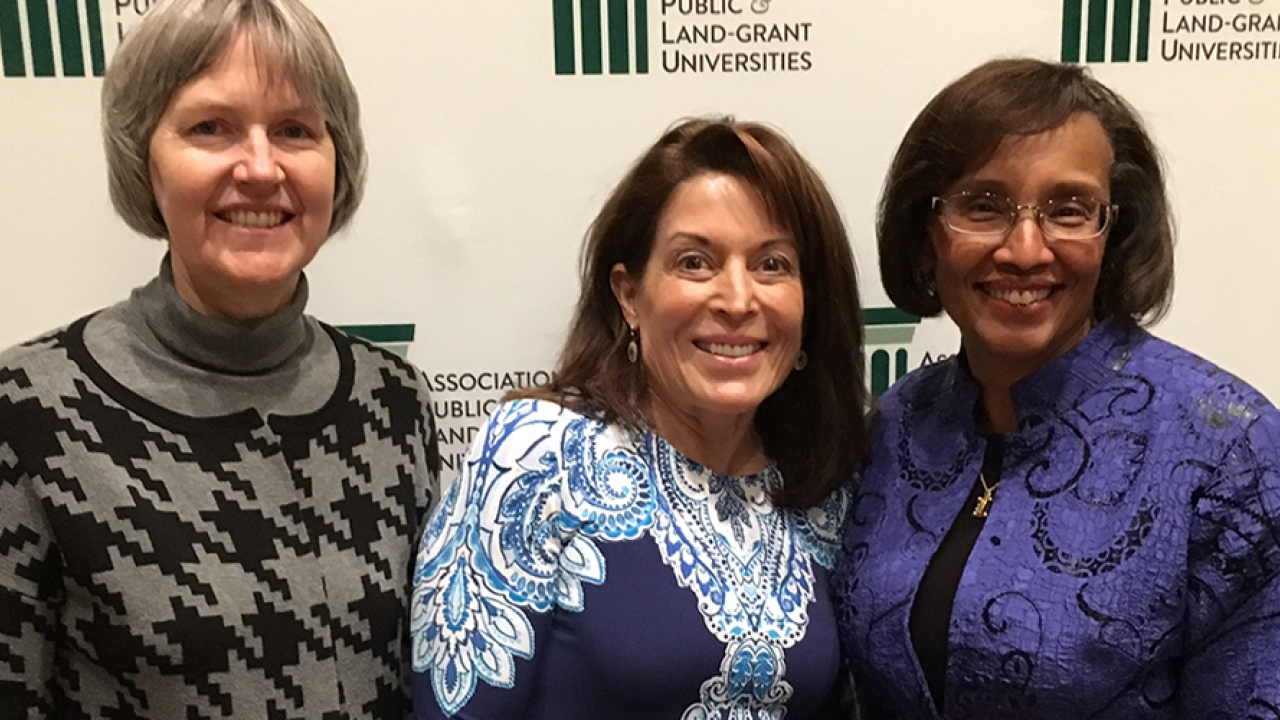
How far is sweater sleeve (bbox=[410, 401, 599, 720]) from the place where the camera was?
130 centimetres

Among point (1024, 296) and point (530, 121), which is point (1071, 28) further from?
point (530, 121)

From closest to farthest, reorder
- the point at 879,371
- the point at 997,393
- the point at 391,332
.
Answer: the point at 997,393
the point at 391,332
the point at 879,371

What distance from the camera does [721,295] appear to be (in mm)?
1363

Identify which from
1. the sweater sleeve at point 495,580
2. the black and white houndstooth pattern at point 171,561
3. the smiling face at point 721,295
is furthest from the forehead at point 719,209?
the black and white houndstooth pattern at point 171,561

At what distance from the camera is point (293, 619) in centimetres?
123

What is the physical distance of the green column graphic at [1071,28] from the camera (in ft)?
6.40

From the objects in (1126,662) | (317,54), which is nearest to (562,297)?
(317,54)

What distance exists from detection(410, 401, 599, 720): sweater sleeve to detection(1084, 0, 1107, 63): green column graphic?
140 centimetres

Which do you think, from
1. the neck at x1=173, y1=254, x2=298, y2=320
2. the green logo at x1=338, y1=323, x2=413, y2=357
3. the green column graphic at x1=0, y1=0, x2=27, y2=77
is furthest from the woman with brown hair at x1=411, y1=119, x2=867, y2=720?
the green column graphic at x1=0, y1=0, x2=27, y2=77

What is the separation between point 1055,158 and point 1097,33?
86cm

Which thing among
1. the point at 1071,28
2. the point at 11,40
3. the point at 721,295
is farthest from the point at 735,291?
the point at 11,40

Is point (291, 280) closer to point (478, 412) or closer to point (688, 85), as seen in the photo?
point (478, 412)

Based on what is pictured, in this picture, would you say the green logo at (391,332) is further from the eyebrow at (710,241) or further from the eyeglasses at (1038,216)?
the eyeglasses at (1038,216)

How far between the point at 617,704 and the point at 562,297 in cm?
88
